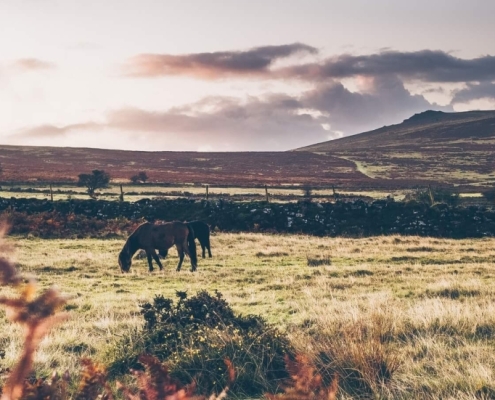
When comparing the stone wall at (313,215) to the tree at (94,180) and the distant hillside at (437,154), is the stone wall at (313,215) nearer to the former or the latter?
the tree at (94,180)

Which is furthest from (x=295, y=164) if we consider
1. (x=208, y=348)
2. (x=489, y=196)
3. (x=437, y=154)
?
(x=208, y=348)

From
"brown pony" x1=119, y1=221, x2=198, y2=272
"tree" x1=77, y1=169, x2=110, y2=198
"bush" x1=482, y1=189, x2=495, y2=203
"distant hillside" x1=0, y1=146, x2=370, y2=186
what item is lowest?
"bush" x1=482, y1=189, x2=495, y2=203

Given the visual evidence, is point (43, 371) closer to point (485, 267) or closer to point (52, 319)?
point (52, 319)

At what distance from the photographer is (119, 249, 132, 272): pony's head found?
16.4 meters

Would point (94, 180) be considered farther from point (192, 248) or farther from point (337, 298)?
point (337, 298)

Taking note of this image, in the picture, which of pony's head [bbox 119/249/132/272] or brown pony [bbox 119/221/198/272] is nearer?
pony's head [bbox 119/249/132/272]

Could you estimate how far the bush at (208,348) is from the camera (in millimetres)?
5508

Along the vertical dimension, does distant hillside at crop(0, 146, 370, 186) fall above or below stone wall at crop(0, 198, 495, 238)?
above

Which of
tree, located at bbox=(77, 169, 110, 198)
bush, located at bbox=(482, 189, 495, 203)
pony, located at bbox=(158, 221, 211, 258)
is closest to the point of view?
pony, located at bbox=(158, 221, 211, 258)

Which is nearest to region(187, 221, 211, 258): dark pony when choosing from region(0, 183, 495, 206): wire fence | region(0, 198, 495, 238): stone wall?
region(0, 198, 495, 238): stone wall

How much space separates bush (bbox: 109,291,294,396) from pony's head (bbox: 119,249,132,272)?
9.28 m

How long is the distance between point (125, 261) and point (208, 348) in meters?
11.1

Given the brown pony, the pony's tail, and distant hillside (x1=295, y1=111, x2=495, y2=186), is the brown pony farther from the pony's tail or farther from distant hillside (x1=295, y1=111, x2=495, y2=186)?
distant hillside (x1=295, y1=111, x2=495, y2=186)

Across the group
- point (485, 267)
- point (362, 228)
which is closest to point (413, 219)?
point (362, 228)
